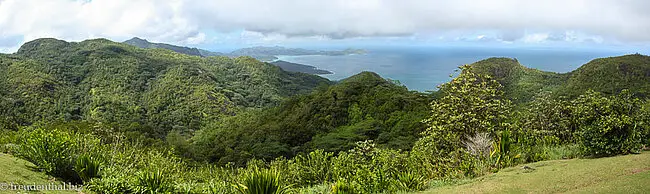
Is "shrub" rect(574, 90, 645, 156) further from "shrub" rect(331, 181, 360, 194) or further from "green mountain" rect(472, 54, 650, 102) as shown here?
"green mountain" rect(472, 54, 650, 102)

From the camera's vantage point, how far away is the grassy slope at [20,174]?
667cm

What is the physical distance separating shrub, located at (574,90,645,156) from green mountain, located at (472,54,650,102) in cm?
4866

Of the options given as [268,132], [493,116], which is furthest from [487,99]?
[268,132]

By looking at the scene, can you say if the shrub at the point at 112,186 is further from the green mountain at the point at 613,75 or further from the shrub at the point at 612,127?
the green mountain at the point at 613,75

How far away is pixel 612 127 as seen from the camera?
26.3 feet

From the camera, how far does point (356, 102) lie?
58531 mm

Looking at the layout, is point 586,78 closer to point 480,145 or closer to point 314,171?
point 480,145

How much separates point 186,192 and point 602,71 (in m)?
76.0

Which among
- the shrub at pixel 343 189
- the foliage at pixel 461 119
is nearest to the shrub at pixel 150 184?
the shrub at pixel 343 189

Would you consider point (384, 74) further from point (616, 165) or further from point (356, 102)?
point (616, 165)

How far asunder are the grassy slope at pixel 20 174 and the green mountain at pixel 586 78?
55346mm

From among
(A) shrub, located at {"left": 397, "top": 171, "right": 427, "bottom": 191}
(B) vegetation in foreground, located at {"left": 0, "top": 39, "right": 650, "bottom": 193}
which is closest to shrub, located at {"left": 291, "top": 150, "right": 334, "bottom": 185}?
(B) vegetation in foreground, located at {"left": 0, "top": 39, "right": 650, "bottom": 193}

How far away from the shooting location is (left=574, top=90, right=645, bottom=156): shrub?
805 centimetres

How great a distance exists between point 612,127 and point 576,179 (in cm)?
223
